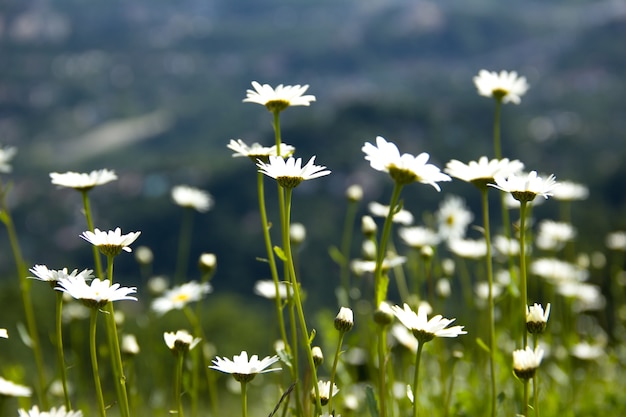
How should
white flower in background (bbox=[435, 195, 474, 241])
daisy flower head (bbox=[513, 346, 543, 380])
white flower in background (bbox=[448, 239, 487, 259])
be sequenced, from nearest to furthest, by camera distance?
daisy flower head (bbox=[513, 346, 543, 380]), white flower in background (bbox=[448, 239, 487, 259]), white flower in background (bbox=[435, 195, 474, 241])

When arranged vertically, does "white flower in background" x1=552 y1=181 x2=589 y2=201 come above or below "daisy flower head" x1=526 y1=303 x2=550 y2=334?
above

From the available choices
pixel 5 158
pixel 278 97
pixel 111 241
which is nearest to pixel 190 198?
pixel 5 158

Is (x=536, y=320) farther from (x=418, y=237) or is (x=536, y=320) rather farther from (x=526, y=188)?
(x=418, y=237)

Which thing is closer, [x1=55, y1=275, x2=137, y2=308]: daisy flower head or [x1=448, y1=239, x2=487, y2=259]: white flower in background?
[x1=55, y1=275, x2=137, y2=308]: daisy flower head

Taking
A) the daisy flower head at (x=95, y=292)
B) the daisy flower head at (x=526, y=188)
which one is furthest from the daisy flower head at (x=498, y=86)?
the daisy flower head at (x=95, y=292)

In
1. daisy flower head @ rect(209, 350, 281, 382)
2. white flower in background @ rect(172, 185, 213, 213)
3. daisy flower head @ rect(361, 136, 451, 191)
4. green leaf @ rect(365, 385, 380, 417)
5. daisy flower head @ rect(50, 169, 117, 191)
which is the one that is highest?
white flower in background @ rect(172, 185, 213, 213)

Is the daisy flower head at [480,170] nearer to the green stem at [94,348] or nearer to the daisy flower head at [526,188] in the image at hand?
the daisy flower head at [526,188]

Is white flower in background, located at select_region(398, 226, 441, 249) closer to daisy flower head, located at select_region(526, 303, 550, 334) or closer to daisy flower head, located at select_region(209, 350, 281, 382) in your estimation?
daisy flower head, located at select_region(526, 303, 550, 334)

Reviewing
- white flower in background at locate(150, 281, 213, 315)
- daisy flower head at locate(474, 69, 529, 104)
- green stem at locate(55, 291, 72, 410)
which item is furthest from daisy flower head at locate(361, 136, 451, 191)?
white flower in background at locate(150, 281, 213, 315)
